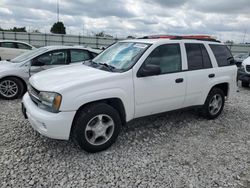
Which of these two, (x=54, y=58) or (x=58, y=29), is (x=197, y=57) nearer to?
(x=54, y=58)

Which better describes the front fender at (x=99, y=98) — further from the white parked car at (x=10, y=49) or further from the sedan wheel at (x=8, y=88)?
the white parked car at (x=10, y=49)

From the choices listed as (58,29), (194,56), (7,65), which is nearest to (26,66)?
(7,65)

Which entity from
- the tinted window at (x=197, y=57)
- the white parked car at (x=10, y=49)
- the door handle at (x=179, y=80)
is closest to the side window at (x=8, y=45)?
the white parked car at (x=10, y=49)

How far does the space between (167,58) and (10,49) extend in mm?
9600

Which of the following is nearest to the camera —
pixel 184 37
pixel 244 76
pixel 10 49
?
pixel 184 37

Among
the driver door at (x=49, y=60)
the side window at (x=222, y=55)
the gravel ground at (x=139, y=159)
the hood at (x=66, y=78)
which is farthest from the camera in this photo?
the driver door at (x=49, y=60)

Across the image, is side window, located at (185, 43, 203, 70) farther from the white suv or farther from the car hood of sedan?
the car hood of sedan

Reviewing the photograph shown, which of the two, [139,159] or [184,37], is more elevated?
[184,37]

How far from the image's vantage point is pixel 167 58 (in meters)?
4.07

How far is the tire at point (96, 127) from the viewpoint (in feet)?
10.5

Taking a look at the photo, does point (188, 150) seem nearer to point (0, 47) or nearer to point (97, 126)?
point (97, 126)

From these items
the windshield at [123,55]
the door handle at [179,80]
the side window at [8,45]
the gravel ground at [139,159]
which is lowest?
the gravel ground at [139,159]

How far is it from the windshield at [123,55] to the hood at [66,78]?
326 mm

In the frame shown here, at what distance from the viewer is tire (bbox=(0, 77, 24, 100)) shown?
5973mm
